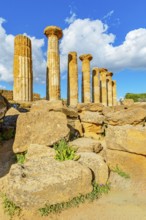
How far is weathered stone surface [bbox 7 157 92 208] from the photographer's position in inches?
161

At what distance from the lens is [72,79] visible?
65.3 ft

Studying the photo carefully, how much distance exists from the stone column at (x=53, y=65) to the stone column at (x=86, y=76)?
6282 mm

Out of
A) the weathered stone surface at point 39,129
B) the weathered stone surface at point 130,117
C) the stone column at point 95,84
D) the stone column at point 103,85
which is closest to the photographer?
the weathered stone surface at point 39,129

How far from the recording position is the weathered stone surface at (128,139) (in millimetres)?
5716

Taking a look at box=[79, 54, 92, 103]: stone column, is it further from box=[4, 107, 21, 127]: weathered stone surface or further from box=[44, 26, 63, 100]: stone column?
box=[4, 107, 21, 127]: weathered stone surface

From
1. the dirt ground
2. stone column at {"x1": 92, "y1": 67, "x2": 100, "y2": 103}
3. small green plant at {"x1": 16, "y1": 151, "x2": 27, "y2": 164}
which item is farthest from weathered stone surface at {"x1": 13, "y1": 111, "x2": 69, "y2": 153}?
stone column at {"x1": 92, "y1": 67, "x2": 100, "y2": 103}

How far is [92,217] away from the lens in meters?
4.00

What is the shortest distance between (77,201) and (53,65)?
13351 mm

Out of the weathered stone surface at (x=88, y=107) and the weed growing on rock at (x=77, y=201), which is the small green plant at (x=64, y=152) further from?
the weathered stone surface at (x=88, y=107)

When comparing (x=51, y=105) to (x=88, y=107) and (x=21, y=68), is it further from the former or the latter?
(x=21, y=68)

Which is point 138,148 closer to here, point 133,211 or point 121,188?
point 121,188

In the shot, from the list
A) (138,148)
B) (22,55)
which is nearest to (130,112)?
(138,148)

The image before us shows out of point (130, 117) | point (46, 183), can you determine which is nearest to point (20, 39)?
point (130, 117)

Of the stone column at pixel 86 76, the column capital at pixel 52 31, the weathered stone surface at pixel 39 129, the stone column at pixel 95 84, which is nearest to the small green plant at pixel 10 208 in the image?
the weathered stone surface at pixel 39 129
